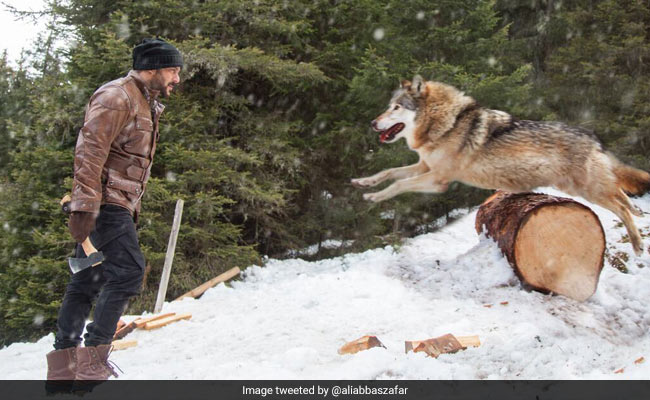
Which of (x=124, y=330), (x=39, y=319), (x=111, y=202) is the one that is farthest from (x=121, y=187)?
(x=39, y=319)

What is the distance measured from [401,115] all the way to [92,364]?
2851mm

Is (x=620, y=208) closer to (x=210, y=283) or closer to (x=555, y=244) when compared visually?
(x=555, y=244)

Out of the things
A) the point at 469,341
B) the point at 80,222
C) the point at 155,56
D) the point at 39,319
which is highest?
the point at 155,56

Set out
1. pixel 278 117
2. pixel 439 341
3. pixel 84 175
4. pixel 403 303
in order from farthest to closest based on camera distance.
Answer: pixel 278 117 < pixel 403 303 < pixel 439 341 < pixel 84 175

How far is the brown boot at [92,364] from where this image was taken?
296 cm

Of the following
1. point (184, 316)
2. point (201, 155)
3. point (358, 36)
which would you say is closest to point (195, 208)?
point (201, 155)

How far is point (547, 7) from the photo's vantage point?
11102mm

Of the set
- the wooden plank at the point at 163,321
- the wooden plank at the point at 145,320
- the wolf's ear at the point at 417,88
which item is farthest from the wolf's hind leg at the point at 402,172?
the wooden plank at the point at 145,320

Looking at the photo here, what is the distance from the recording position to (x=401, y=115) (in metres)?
3.54

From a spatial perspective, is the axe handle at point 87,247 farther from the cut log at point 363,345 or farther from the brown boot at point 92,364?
the cut log at point 363,345

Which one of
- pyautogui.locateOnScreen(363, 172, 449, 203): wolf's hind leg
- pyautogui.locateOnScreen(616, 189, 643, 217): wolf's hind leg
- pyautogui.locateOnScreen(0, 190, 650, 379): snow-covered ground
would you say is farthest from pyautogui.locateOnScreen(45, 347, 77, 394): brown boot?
pyautogui.locateOnScreen(616, 189, 643, 217): wolf's hind leg

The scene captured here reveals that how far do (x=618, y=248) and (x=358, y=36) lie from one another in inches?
256

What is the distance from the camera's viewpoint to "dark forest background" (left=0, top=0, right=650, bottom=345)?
7309 mm

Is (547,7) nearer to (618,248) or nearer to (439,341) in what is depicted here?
(618,248)
